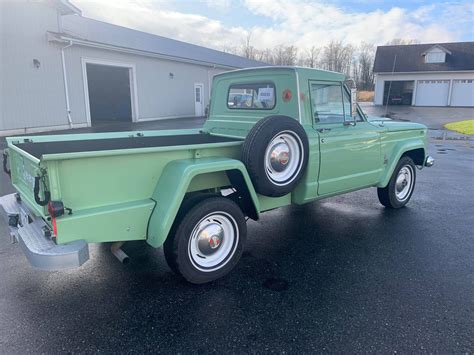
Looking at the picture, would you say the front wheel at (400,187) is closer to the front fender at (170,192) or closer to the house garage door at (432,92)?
the front fender at (170,192)

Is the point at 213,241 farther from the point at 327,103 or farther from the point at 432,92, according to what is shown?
the point at 432,92

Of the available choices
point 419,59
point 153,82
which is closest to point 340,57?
point 419,59

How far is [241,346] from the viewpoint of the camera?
8.26ft

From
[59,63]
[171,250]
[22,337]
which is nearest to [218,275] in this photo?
[171,250]

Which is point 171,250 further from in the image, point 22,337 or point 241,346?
point 22,337

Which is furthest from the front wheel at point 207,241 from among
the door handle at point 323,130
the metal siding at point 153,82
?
the metal siding at point 153,82

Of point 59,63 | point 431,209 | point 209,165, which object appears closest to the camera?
point 209,165

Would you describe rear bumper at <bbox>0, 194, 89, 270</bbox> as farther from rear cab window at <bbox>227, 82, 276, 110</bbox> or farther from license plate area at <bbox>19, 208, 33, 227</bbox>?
rear cab window at <bbox>227, 82, 276, 110</bbox>

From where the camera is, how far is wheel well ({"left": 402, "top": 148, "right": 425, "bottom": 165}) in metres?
5.94

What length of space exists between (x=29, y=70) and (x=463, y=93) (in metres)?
35.5

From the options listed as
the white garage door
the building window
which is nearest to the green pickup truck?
the white garage door

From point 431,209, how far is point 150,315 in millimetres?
4794

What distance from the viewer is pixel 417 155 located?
19.7 feet

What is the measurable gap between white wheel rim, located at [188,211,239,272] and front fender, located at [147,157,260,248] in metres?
0.35
